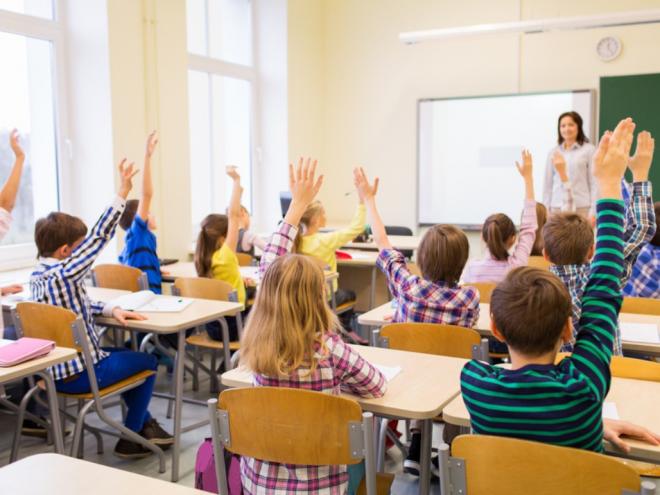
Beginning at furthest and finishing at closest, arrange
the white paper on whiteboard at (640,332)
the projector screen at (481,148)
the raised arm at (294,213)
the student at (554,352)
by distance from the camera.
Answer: the projector screen at (481,148) < the white paper on whiteboard at (640,332) < the raised arm at (294,213) < the student at (554,352)

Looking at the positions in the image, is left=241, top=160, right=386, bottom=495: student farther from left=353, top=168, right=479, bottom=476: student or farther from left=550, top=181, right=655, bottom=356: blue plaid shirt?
left=550, top=181, right=655, bottom=356: blue plaid shirt

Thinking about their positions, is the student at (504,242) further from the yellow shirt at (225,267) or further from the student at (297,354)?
the student at (297,354)

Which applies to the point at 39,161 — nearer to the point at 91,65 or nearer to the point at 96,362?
the point at 91,65

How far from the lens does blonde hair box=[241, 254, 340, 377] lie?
1.82m

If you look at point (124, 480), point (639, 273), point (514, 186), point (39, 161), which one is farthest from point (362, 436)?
point (514, 186)

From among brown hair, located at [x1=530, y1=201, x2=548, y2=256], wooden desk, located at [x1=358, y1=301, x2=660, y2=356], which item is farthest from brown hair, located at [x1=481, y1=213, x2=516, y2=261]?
brown hair, located at [x1=530, y1=201, x2=548, y2=256]

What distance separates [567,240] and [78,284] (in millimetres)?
2038

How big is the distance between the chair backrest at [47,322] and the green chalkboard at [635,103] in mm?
4963

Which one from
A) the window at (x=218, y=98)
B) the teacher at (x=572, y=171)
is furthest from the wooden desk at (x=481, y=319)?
the window at (x=218, y=98)

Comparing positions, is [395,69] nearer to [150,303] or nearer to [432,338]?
[150,303]

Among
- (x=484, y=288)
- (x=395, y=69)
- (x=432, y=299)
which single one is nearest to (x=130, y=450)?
(x=432, y=299)

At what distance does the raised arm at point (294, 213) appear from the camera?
7.93 ft

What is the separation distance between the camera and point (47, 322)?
111 inches

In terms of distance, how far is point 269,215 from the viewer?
7.05 meters
